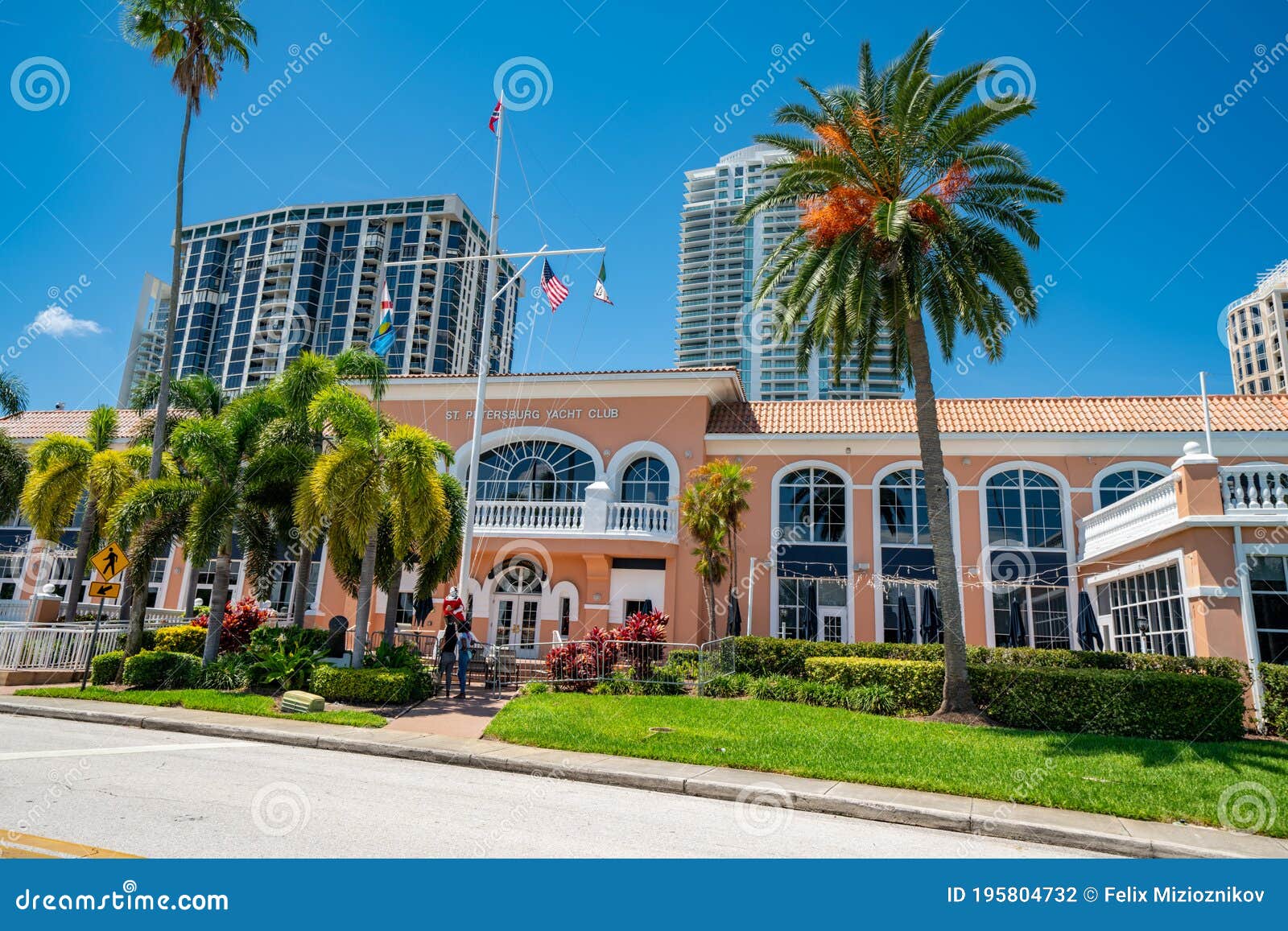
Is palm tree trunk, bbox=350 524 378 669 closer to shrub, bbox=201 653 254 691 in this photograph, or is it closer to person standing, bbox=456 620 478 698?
person standing, bbox=456 620 478 698

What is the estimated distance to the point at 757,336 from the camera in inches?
4131

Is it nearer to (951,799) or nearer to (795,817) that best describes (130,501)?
(795,817)

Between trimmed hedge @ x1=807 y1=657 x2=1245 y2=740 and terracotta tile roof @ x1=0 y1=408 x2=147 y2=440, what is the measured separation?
1144 inches

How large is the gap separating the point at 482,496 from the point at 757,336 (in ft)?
277

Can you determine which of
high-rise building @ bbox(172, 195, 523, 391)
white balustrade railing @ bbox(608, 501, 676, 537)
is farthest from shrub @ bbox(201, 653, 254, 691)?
high-rise building @ bbox(172, 195, 523, 391)

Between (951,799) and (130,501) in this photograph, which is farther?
(130,501)

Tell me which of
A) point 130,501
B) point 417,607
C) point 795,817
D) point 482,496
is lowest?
point 795,817

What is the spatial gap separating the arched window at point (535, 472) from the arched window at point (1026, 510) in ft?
39.5

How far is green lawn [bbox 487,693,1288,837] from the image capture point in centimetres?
882

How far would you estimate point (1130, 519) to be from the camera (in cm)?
1750

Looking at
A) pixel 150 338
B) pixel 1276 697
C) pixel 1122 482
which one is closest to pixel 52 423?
pixel 1122 482

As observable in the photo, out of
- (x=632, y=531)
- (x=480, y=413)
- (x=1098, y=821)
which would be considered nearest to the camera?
(x=1098, y=821)

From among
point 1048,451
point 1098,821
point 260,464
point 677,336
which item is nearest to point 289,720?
point 260,464

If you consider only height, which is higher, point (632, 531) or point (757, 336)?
point (757, 336)
